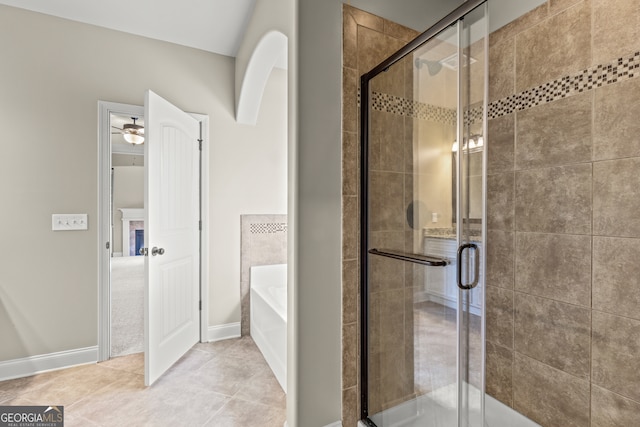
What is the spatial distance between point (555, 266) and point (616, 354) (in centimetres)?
41

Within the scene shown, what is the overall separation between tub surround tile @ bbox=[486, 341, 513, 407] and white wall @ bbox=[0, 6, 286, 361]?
2909mm

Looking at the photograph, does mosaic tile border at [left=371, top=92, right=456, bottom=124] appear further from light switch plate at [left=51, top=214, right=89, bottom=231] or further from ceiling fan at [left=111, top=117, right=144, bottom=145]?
ceiling fan at [left=111, top=117, right=144, bottom=145]

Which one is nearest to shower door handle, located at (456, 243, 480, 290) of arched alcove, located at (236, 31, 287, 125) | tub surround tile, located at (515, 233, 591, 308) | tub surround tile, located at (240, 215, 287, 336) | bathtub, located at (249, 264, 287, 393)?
tub surround tile, located at (515, 233, 591, 308)

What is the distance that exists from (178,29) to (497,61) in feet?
8.02

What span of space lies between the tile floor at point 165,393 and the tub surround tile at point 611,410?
1541 millimetres

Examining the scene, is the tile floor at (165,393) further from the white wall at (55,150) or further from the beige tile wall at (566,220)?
the beige tile wall at (566,220)

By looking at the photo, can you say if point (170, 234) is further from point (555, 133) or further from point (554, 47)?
point (554, 47)

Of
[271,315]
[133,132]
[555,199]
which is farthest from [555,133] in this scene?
[133,132]

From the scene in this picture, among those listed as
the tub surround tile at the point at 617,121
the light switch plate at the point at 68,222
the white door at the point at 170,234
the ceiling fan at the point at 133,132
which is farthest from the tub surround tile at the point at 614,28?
the ceiling fan at the point at 133,132

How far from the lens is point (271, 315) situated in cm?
226

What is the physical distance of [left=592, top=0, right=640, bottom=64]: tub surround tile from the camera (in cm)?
121

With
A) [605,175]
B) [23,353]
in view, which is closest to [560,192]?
[605,175]

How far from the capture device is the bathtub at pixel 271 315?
2072mm

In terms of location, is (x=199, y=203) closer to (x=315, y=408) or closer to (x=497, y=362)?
(x=315, y=408)
